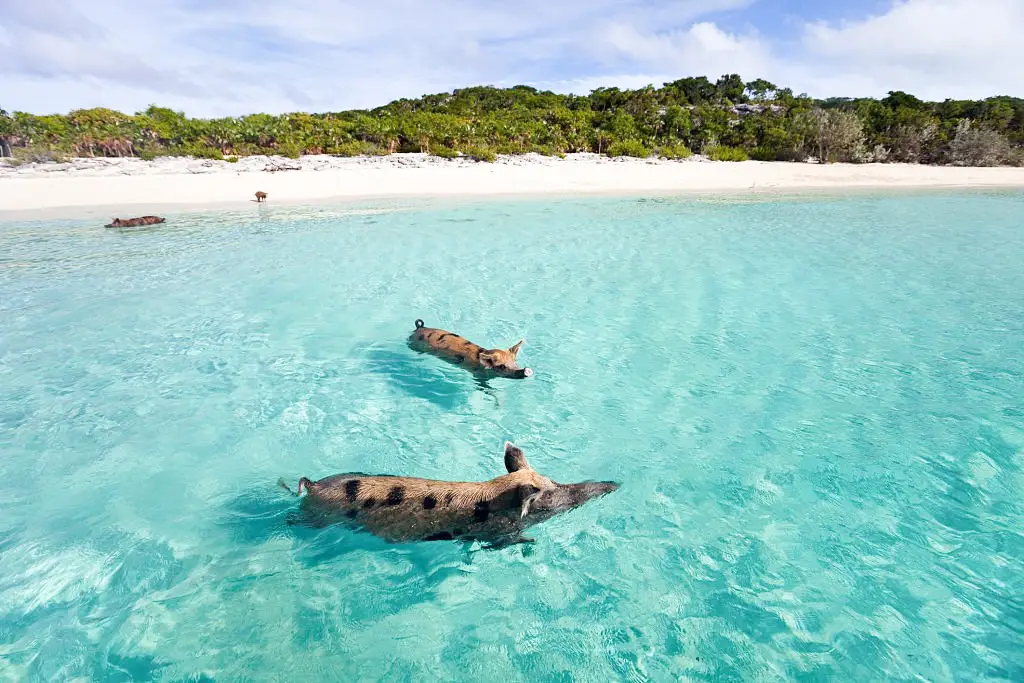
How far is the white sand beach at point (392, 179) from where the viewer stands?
82.2 feet

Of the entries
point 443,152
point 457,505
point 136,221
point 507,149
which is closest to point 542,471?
point 457,505

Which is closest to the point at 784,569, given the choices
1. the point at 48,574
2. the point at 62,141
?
the point at 48,574

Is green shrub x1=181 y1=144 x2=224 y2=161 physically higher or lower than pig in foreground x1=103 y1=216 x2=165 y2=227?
higher

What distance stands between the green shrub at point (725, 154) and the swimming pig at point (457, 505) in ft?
137

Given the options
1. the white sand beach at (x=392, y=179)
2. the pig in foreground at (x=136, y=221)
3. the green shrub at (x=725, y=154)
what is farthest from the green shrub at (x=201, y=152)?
the green shrub at (x=725, y=154)

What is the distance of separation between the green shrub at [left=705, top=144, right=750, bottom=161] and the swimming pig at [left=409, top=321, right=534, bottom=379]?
38674mm

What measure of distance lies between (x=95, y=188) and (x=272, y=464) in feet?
94.2

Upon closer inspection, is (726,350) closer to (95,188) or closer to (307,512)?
(307,512)

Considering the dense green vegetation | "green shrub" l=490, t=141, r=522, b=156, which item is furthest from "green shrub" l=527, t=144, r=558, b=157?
"green shrub" l=490, t=141, r=522, b=156

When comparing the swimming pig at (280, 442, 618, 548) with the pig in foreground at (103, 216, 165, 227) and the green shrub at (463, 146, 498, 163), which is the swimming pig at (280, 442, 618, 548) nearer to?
the pig in foreground at (103, 216, 165, 227)

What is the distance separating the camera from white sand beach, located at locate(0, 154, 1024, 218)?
2505 centimetres

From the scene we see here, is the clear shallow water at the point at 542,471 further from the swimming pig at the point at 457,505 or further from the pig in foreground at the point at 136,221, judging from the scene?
the pig in foreground at the point at 136,221

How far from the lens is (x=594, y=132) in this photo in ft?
143

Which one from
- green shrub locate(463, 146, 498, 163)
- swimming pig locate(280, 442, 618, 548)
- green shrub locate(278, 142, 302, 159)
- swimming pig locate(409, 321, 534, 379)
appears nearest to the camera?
swimming pig locate(280, 442, 618, 548)
